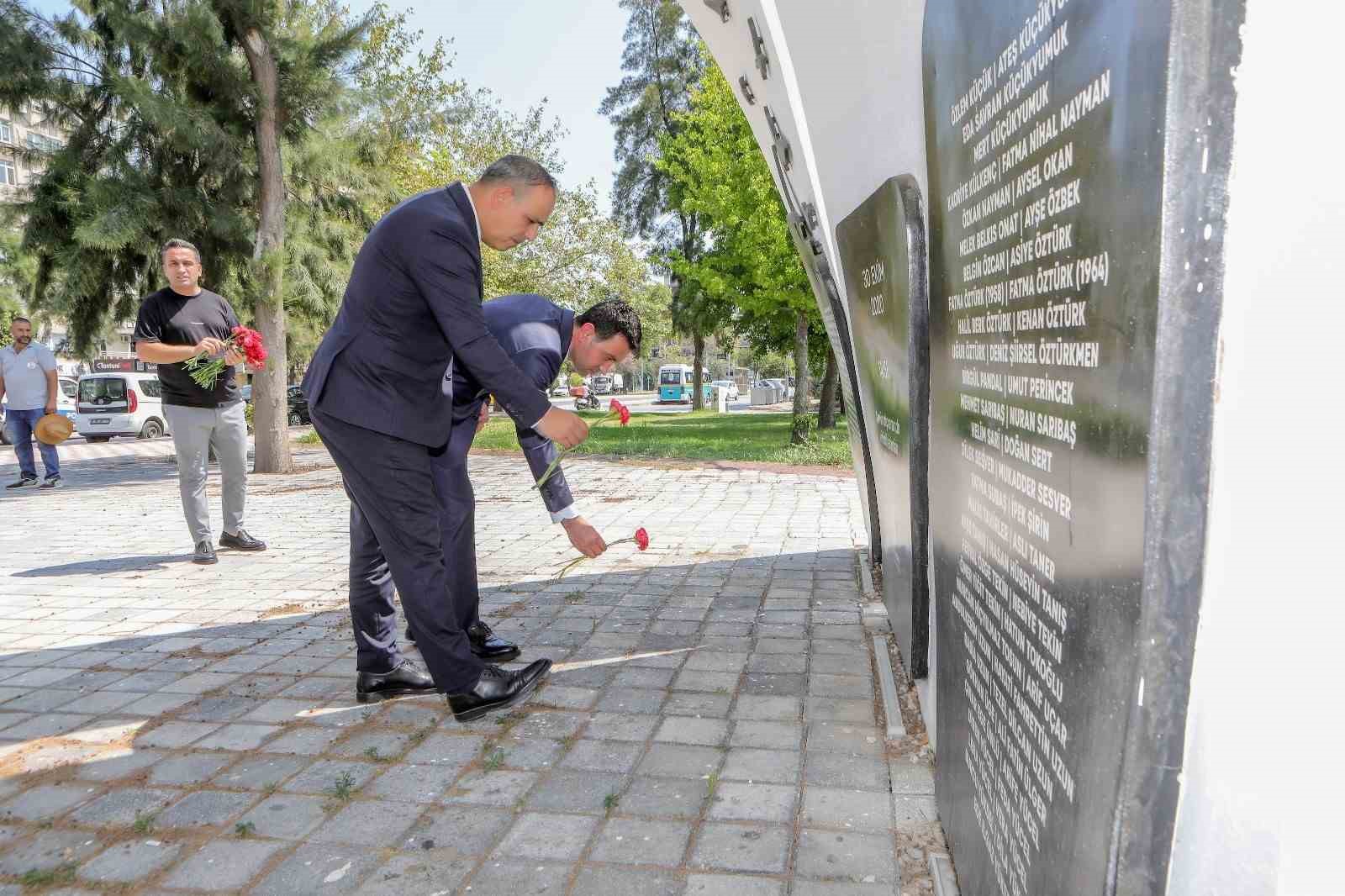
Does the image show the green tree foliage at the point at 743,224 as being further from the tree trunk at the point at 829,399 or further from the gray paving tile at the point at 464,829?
the gray paving tile at the point at 464,829

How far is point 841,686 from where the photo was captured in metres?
3.84

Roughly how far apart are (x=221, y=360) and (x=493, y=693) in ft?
12.1

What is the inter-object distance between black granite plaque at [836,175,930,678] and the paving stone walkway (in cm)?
52

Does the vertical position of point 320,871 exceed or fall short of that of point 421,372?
it falls short

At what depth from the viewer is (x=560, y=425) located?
3.25 meters

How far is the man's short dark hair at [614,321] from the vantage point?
4.04m

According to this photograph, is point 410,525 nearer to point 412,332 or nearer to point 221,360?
point 412,332

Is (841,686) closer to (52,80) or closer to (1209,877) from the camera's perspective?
(1209,877)

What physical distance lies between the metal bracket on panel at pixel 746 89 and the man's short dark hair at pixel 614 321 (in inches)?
67.5

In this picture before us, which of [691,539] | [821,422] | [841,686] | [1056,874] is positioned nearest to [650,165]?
[821,422]

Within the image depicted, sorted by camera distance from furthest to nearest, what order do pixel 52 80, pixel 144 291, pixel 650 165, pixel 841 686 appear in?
pixel 650 165, pixel 144 291, pixel 52 80, pixel 841 686

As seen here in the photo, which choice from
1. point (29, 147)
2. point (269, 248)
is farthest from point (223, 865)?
point (29, 147)

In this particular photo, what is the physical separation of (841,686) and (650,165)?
33.4m

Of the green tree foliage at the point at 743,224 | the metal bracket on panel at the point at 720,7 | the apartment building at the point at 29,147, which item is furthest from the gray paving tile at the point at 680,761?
the apartment building at the point at 29,147
